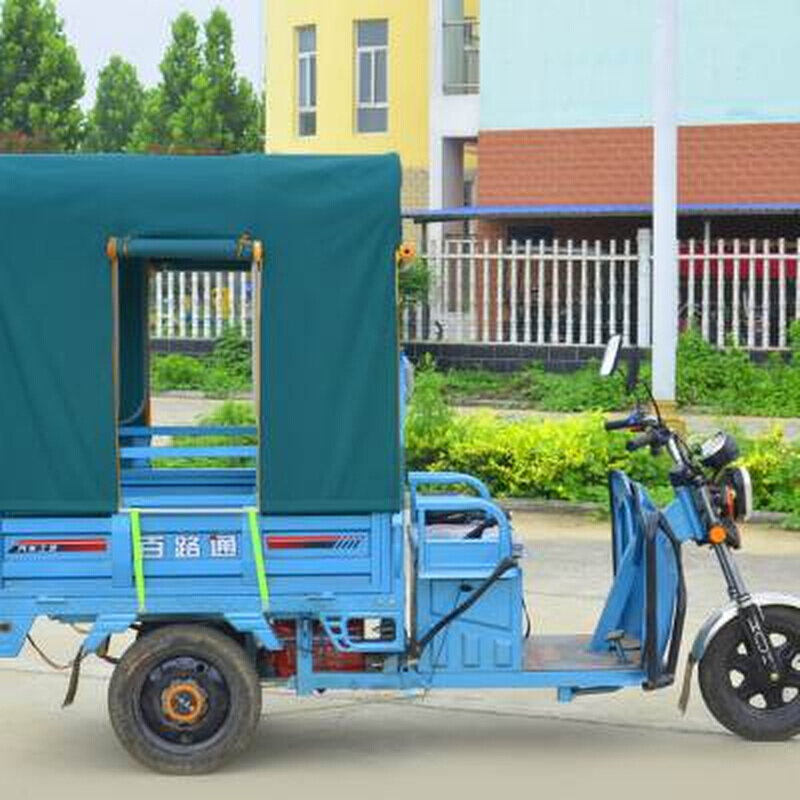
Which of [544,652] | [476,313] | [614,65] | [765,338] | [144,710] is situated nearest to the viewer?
[144,710]

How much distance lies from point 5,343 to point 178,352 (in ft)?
67.2

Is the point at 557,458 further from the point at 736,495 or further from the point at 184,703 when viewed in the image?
the point at 184,703

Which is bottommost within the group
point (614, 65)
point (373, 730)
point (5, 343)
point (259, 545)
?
point (373, 730)

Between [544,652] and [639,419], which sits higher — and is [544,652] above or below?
below

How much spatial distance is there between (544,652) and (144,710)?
5.24 ft

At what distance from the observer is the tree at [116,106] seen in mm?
85938

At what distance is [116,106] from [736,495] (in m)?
81.7

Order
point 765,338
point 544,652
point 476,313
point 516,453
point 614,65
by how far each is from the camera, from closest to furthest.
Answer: point 544,652 → point 516,453 → point 765,338 → point 476,313 → point 614,65

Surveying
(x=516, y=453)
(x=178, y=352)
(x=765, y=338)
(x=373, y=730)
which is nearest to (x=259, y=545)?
(x=373, y=730)

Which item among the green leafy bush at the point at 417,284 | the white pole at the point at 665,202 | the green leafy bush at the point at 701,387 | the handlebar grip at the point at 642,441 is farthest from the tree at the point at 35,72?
the handlebar grip at the point at 642,441

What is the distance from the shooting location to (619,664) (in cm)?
841

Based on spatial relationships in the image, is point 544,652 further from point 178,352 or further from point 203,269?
point 178,352

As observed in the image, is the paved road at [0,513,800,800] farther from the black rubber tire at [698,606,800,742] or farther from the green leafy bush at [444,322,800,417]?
the green leafy bush at [444,322,800,417]

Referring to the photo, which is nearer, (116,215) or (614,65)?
(116,215)
